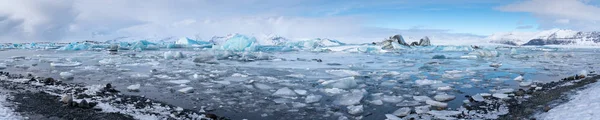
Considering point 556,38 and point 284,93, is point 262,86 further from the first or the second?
point 556,38

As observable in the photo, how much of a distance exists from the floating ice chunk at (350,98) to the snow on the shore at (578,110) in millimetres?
2490

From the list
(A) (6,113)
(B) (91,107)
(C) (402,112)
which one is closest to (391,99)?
(C) (402,112)

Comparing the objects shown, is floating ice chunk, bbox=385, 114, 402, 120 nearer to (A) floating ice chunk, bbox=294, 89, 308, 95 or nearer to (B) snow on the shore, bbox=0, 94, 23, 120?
(A) floating ice chunk, bbox=294, 89, 308, 95

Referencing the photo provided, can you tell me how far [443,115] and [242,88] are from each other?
3.96 metres

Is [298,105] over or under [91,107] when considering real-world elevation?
under

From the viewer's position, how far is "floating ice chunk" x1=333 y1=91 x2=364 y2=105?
590 centimetres

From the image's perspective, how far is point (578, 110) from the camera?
13.9ft

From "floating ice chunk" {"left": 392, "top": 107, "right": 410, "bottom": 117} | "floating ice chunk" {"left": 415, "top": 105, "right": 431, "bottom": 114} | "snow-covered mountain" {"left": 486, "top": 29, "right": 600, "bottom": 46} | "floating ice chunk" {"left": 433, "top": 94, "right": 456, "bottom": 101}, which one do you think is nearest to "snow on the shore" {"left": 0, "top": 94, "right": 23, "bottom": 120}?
"floating ice chunk" {"left": 392, "top": 107, "right": 410, "bottom": 117}

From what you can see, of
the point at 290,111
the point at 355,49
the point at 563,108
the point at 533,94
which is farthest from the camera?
the point at 355,49

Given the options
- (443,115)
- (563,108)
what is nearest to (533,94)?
(563,108)

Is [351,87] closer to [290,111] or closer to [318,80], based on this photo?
[318,80]

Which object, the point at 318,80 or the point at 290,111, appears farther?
the point at 318,80

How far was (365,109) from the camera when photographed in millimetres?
5457

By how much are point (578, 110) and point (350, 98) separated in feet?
9.93
